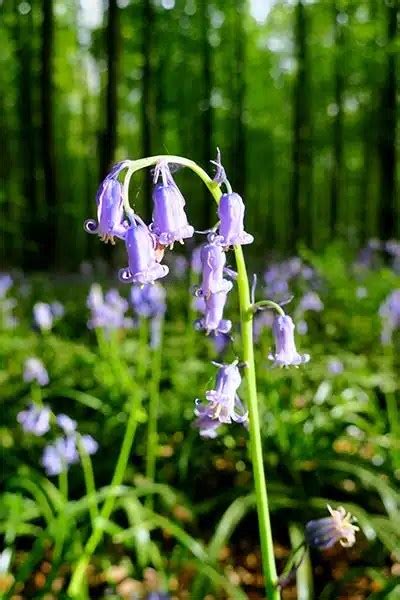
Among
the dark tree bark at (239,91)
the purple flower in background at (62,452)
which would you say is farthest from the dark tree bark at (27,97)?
the purple flower in background at (62,452)

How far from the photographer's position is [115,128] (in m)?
13.6

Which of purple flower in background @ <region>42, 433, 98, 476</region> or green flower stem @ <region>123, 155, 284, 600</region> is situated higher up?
green flower stem @ <region>123, 155, 284, 600</region>

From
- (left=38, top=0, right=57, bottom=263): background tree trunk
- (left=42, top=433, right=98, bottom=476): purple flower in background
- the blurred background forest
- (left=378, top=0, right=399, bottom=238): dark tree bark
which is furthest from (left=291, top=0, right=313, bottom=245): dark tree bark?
(left=42, top=433, right=98, bottom=476): purple flower in background

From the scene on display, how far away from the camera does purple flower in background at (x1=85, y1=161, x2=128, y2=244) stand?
4.23 feet

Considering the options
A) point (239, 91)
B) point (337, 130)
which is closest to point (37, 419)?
point (337, 130)

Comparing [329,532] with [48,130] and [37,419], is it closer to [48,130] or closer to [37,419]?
[37,419]

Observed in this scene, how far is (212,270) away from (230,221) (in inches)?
4.2

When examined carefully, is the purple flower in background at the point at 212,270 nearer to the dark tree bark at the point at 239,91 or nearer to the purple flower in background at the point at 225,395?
the purple flower in background at the point at 225,395

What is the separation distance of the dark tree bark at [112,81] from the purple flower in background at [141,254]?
12.2 m

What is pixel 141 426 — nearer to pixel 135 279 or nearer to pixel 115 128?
pixel 135 279

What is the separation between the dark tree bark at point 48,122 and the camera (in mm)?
15781

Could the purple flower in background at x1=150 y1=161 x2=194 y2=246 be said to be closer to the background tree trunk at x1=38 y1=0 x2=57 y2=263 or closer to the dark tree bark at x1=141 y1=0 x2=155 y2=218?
the background tree trunk at x1=38 y1=0 x2=57 y2=263

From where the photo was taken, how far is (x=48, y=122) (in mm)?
16391

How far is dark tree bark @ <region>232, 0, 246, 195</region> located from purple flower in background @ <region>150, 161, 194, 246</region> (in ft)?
62.4
